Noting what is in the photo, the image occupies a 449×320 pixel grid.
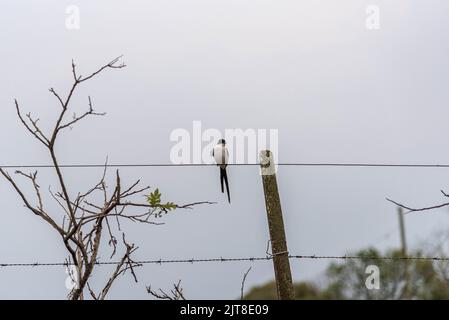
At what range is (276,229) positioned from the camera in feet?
16.8

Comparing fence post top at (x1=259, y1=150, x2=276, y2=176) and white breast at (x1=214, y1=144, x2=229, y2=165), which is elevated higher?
white breast at (x1=214, y1=144, x2=229, y2=165)

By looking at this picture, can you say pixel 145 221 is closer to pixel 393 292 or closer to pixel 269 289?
pixel 393 292

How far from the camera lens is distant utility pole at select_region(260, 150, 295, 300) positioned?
497 centimetres

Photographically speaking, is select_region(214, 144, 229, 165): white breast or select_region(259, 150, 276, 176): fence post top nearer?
select_region(259, 150, 276, 176): fence post top

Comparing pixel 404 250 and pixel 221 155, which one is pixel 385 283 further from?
pixel 221 155

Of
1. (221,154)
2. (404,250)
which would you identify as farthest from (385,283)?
(221,154)

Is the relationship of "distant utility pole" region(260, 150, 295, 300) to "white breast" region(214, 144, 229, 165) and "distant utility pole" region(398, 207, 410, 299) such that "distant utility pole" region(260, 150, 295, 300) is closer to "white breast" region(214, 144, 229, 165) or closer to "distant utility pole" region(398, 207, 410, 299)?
"white breast" region(214, 144, 229, 165)

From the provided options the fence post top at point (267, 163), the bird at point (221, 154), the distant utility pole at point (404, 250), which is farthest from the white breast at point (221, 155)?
the distant utility pole at point (404, 250)

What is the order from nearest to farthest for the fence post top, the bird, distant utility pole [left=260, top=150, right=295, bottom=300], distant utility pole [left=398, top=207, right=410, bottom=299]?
1. distant utility pole [left=260, top=150, right=295, bottom=300]
2. the fence post top
3. the bird
4. distant utility pole [left=398, top=207, right=410, bottom=299]

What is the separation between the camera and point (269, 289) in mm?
30766

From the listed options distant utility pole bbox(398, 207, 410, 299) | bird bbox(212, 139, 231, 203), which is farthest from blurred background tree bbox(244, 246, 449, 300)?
bird bbox(212, 139, 231, 203)

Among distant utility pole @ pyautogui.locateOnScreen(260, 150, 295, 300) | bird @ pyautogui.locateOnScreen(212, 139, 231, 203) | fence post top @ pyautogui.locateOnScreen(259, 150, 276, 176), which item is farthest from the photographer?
bird @ pyautogui.locateOnScreen(212, 139, 231, 203)
